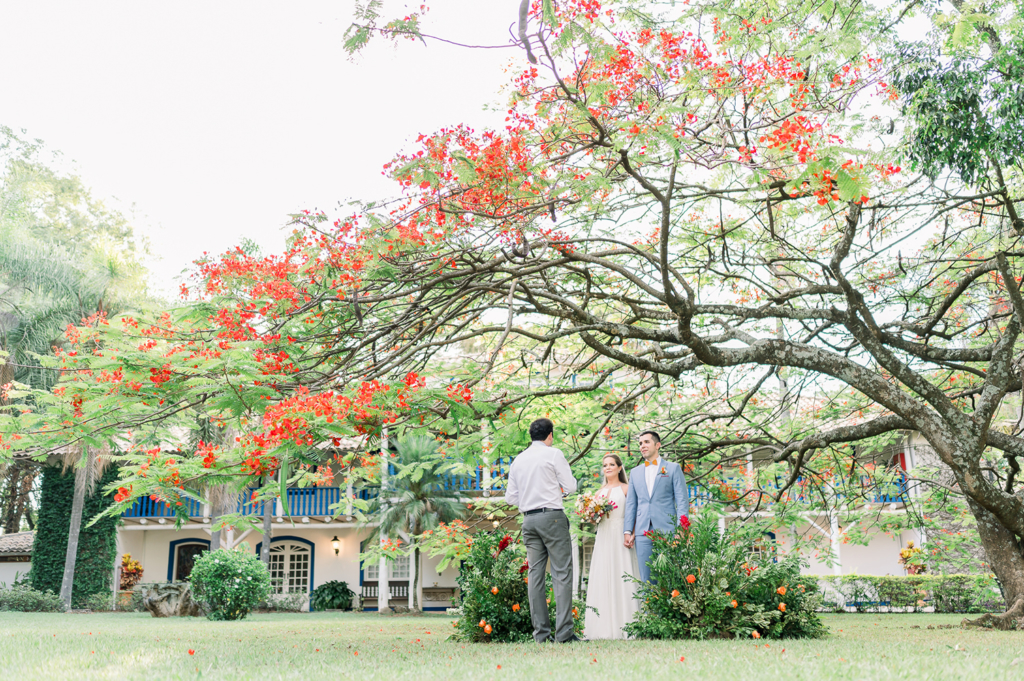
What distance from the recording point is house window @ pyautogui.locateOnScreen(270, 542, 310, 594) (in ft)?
84.0

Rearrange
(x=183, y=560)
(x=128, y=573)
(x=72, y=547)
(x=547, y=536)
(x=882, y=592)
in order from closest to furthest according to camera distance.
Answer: (x=547, y=536) → (x=72, y=547) → (x=882, y=592) → (x=128, y=573) → (x=183, y=560)

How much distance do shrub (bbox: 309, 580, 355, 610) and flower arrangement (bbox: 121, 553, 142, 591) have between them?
628cm

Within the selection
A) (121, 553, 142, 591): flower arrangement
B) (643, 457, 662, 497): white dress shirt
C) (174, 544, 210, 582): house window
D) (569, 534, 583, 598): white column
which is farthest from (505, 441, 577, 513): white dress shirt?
(174, 544, 210, 582): house window

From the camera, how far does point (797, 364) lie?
→ 714cm

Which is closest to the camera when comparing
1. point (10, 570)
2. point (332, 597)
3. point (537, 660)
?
point (537, 660)

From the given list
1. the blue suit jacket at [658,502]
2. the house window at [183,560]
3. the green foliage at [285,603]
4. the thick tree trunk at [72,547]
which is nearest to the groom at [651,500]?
the blue suit jacket at [658,502]

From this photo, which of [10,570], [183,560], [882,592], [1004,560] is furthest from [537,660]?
[10,570]

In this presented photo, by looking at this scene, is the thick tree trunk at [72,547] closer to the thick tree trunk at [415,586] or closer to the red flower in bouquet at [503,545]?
the thick tree trunk at [415,586]

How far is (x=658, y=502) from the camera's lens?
266 inches

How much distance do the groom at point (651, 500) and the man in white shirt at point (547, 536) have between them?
3.66ft

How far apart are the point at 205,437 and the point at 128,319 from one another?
1352 centimetres

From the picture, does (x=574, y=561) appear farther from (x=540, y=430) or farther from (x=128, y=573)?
(x=128, y=573)

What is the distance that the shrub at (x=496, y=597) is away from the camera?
6441 millimetres

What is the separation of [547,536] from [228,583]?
10.8m
